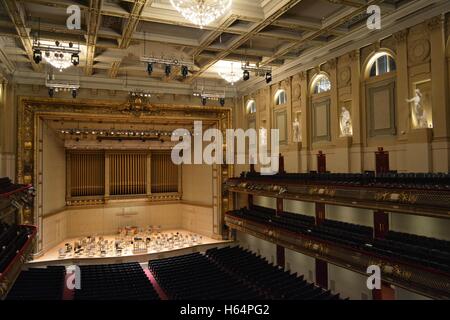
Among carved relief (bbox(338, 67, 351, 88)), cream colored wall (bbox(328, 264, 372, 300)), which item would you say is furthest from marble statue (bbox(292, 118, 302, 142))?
cream colored wall (bbox(328, 264, 372, 300))

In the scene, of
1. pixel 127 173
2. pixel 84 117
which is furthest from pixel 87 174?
pixel 84 117

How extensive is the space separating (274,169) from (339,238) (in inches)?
222

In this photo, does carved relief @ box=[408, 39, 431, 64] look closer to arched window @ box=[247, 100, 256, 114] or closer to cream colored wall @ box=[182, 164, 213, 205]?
arched window @ box=[247, 100, 256, 114]

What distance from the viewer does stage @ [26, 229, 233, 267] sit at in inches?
621

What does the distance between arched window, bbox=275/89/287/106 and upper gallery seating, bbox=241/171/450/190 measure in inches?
165

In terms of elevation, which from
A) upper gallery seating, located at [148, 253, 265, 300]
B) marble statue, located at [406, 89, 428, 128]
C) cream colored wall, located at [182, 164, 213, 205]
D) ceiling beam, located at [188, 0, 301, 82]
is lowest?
upper gallery seating, located at [148, 253, 265, 300]

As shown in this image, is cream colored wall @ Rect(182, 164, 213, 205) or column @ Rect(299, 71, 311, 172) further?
cream colored wall @ Rect(182, 164, 213, 205)

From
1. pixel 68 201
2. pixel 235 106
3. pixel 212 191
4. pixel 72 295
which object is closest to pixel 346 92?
pixel 235 106

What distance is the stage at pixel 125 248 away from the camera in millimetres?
15781

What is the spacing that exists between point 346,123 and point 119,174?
48.5 feet

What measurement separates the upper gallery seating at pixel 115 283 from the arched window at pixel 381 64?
1005 cm

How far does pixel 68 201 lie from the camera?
66.4 feet

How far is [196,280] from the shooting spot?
1304 cm

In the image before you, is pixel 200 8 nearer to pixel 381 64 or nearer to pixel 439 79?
pixel 439 79
